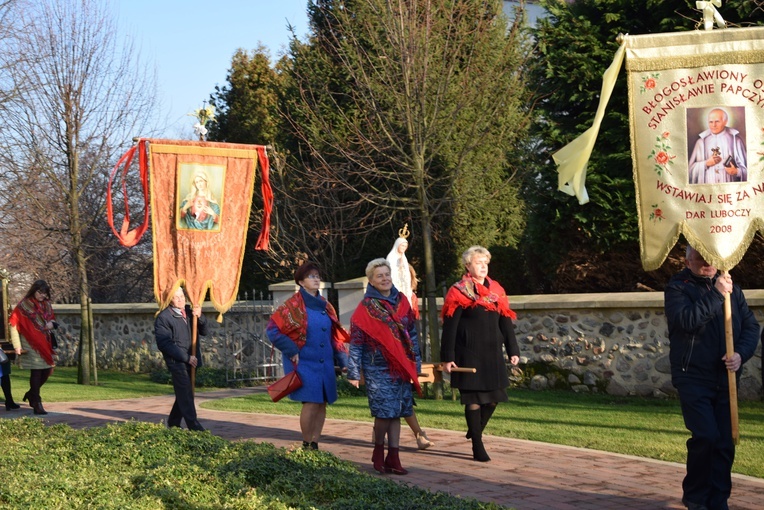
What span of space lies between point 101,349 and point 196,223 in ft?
43.9

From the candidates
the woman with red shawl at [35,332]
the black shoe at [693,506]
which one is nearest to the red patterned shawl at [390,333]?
the black shoe at [693,506]

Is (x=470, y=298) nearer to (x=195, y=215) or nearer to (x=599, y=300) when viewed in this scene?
(x=195, y=215)

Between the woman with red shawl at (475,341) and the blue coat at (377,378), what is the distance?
1.63 feet

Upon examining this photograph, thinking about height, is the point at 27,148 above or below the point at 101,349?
above

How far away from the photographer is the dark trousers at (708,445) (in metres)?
6.49

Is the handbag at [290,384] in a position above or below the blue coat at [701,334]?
below

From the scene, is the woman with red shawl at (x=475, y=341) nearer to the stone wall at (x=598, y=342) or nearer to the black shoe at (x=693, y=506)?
the black shoe at (x=693, y=506)

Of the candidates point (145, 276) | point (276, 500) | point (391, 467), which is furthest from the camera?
point (145, 276)

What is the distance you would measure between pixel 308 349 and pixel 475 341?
1.49 meters

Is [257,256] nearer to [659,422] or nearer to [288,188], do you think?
[288,188]

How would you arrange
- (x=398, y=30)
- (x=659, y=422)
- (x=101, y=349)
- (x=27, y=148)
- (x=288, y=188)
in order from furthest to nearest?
(x=101, y=349)
(x=288, y=188)
(x=27, y=148)
(x=398, y=30)
(x=659, y=422)

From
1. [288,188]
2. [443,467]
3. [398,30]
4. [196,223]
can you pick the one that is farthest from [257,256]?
[443,467]

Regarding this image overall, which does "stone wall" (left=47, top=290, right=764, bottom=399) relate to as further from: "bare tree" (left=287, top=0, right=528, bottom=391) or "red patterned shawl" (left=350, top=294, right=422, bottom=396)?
"red patterned shawl" (left=350, top=294, right=422, bottom=396)

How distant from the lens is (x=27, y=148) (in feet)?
65.0
